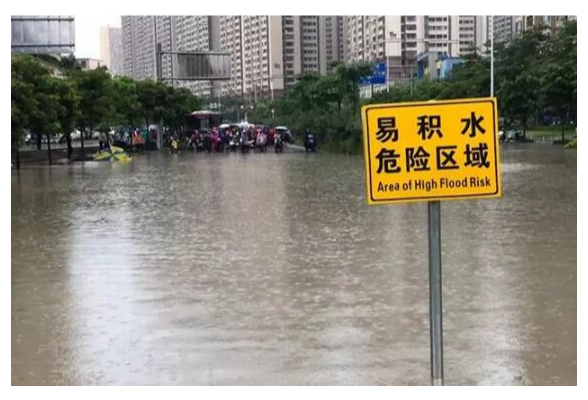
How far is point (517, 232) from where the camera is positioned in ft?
34.3

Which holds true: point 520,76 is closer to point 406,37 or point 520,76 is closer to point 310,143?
point 310,143

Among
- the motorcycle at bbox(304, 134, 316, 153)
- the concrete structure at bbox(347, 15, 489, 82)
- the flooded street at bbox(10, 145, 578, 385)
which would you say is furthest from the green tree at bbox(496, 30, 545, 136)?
the concrete structure at bbox(347, 15, 489, 82)

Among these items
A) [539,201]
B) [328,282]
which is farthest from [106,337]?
[539,201]

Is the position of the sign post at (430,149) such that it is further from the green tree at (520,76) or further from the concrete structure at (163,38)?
the concrete structure at (163,38)

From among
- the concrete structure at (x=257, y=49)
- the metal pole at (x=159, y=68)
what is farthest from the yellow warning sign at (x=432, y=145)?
the concrete structure at (x=257, y=49)

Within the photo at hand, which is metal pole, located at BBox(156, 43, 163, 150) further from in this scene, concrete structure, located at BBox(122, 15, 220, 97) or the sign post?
the sign post

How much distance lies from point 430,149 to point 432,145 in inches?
0.7

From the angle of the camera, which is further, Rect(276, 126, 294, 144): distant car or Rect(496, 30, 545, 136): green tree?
Rect(276, 126, 294, 144): distant car

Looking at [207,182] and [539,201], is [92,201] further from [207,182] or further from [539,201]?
[539,201]

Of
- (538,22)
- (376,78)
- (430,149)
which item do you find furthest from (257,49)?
(430,149)

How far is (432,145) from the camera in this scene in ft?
11.1

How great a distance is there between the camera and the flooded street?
17.1 ft

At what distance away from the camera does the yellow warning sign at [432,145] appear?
133 inches

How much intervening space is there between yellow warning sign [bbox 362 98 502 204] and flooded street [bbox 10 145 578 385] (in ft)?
5.96
